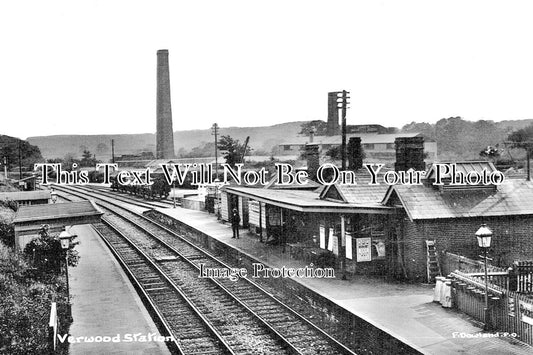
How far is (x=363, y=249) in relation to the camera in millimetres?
17281

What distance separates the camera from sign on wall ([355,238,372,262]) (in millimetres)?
17172

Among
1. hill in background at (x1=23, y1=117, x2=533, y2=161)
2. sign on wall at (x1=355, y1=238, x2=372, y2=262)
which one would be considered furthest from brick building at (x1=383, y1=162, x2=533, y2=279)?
hill in background at (x1=23, y1=117, x2=533, y2=161)

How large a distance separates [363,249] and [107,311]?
787cm

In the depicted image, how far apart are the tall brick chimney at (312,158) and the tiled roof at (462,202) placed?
1019 cm

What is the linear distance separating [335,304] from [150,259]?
35.7ft

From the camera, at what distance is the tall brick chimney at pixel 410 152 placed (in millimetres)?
18047

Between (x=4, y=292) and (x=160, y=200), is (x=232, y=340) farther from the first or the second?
(x=160, y=200)

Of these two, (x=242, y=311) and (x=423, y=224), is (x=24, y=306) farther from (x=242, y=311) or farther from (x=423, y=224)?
(x=423, y=224)

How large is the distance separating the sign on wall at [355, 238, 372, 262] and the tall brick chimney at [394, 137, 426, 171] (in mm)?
2996

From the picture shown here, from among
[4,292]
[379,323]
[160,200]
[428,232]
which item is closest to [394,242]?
[428,232]

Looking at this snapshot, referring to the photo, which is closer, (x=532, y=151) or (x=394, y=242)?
(x=394, y=242)

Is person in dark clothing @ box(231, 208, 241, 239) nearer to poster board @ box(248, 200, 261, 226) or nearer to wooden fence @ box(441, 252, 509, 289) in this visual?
poster board @ box(248, 200, 261, 226)

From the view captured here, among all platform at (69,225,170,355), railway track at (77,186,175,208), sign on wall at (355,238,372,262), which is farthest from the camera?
railway track at (77,186,175,208)

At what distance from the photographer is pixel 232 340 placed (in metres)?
12.7
